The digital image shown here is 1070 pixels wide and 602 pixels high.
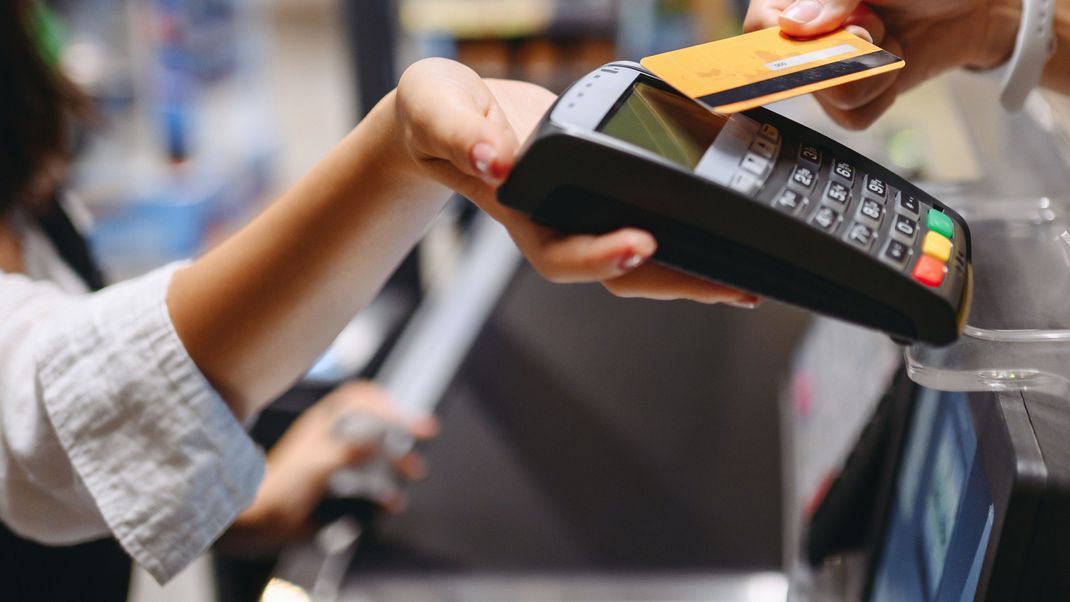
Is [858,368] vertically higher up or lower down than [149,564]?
lower down

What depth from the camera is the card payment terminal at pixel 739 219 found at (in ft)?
1.36

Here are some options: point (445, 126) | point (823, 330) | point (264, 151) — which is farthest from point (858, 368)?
point (264, 151)

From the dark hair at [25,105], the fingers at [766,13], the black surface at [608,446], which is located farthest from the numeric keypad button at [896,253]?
the dark hair at [25,105]

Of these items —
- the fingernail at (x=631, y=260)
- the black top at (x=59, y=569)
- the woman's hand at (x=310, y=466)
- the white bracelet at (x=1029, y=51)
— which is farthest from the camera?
the woman's hand at (x=310, y=466)

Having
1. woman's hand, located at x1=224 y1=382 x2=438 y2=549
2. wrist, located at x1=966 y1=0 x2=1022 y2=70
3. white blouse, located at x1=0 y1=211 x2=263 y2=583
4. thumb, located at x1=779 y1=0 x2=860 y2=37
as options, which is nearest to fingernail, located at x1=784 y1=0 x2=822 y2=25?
thumb, located at x1=779 y1=0 x2=860 y2=37

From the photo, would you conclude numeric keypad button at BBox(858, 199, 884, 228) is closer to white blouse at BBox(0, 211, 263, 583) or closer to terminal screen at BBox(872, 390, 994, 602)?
terminal screen at BBox(872, 390, 994, 602)

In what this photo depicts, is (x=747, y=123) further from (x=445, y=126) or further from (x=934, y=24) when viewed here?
(x=934, y=24)

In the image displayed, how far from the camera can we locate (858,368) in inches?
34.0

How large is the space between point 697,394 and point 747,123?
672mm

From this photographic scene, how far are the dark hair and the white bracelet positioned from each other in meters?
0.89

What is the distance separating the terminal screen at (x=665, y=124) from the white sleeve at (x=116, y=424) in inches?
13.4

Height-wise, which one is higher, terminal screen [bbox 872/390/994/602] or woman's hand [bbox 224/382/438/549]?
terminal screen [bbox 872/390/994/602]

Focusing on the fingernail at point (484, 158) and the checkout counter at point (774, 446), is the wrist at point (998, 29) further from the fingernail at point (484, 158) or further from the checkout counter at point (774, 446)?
the fingernail at point (484, 158)

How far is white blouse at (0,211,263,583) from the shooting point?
2.00 ft
